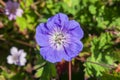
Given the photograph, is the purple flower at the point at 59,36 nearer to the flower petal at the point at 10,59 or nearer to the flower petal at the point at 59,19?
the flower petal at the point at 59,19

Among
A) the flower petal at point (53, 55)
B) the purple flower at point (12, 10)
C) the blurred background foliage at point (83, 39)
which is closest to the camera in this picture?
the flower petal at point (53, 55)

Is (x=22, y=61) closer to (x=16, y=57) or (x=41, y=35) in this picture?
(x=16, y=57)

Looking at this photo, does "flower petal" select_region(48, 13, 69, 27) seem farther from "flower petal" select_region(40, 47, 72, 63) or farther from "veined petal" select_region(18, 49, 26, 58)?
"veined petal" select_region(18, 49, 26, 58)

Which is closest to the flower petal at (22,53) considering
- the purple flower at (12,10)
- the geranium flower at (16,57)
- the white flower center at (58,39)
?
the geranium flower at (16,57)

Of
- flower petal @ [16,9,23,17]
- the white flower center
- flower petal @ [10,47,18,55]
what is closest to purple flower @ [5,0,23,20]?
flower petal @ [16,9,23,17]

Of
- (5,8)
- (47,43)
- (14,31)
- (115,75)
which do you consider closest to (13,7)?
(5,8)

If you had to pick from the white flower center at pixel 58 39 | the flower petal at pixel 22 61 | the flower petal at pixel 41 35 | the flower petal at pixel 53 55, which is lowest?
Result: the flower petal at pixel 22 61
